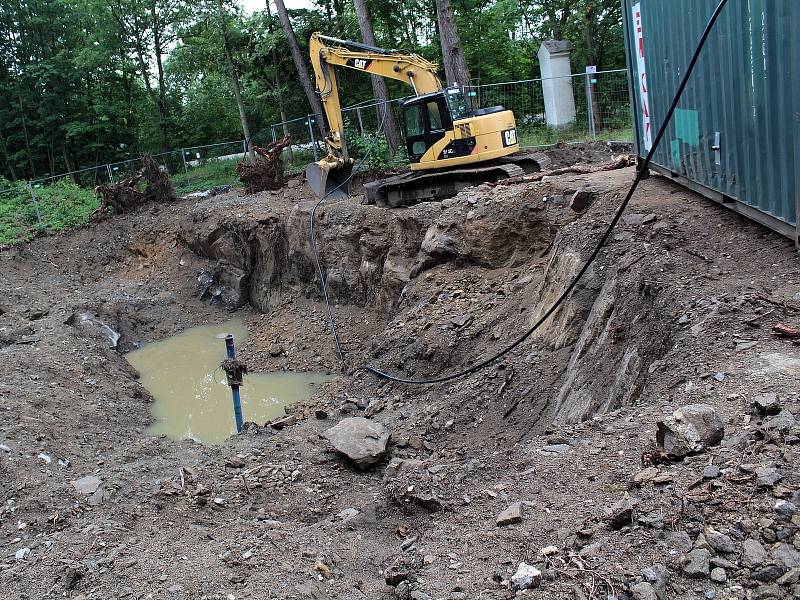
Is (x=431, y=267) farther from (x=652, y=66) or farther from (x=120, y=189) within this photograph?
(x=120, y=189)

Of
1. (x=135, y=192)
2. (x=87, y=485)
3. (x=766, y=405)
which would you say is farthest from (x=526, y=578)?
(x=135, y=192)

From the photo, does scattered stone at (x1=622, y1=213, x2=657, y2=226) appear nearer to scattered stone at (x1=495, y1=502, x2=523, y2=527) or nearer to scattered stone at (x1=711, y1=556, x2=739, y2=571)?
scattered stone at (x1=495, y1=502, x2=523, y2=527)

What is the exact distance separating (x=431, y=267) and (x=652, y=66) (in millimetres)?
4368

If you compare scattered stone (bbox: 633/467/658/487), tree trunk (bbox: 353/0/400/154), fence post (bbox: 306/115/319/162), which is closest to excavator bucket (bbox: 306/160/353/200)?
tree trunk (bbox: 353/0/400/154)

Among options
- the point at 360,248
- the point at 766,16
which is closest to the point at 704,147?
the point at 766,16

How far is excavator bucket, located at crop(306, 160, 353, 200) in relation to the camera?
15977mm

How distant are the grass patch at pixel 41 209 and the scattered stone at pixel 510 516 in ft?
59.9

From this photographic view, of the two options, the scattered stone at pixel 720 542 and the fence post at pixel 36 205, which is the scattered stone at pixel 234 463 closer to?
the scattered stone at pixel 720 542

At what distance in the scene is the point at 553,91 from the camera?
18859 millimetres

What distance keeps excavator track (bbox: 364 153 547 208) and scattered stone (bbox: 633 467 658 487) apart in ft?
32.4

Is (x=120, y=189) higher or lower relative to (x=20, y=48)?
lower

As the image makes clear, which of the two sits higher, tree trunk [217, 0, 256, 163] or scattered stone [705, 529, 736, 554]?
tree trunk [217, 0, 256, 163]

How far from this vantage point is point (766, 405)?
3.80m

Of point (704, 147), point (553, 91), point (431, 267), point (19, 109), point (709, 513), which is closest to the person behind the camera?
point (709, 513)
